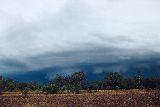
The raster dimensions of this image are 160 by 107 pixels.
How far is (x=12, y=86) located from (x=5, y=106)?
98.5 m

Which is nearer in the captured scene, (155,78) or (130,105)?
(130,105)

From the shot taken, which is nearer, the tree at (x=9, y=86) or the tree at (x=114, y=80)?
the tree at (x=114, y=80)

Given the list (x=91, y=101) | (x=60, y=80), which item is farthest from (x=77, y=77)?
(x=91, y=101)

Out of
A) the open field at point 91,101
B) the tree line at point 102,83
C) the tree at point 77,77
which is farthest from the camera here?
the tree at point 77,77

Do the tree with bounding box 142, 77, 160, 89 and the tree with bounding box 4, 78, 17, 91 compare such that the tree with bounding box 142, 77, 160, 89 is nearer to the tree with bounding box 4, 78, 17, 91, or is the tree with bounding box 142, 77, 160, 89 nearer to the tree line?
the tree line

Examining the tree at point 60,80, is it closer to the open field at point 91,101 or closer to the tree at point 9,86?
the tree at point 9,86

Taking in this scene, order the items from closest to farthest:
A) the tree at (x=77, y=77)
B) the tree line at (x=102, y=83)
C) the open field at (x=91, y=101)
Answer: the open field at (x=91, y=101)
the tree line at (x=102, y=83)
the tree at (x=77, y=77)

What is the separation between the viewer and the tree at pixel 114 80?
452 ft

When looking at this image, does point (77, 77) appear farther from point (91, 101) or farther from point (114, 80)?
point (91, 101)

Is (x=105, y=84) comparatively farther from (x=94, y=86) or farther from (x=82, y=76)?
(x=82, y=76)

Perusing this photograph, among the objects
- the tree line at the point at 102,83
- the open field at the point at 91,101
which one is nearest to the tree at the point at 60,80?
the tree line at the point at 102,83

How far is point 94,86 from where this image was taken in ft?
450

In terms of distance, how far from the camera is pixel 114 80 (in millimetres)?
137250

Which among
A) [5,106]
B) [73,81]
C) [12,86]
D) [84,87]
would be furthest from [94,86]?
[5,106]
